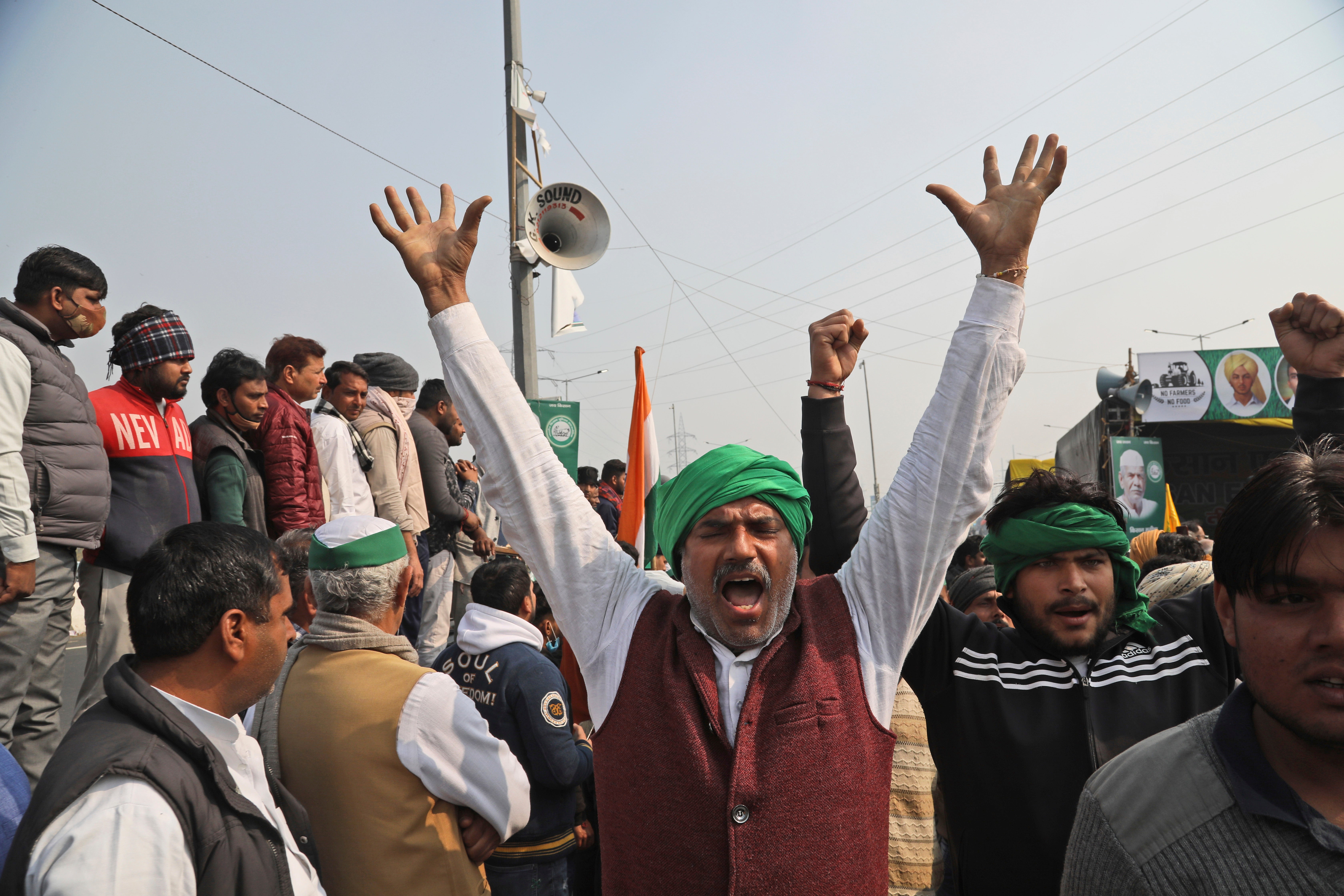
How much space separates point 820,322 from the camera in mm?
2338

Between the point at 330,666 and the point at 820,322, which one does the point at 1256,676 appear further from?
the point at 330,666

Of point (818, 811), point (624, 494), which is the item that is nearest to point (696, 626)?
point (818, 811)

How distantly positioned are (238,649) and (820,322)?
1634 millimetres

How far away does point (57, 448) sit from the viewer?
3652 millimetres

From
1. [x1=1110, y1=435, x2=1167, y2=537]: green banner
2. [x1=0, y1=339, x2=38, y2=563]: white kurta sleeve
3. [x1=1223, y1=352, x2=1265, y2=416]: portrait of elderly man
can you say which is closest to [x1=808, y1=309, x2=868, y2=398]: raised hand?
[x1=0, y1=339, x2=38, y2=563]: white kurta sleeve

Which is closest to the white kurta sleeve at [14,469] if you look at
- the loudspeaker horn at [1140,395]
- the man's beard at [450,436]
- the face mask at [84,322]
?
the face mask at [84,322]

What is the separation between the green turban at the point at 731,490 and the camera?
85.1 inches

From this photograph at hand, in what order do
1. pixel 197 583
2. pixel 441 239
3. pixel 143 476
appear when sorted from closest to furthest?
pixel 197 583
pixel 441 239
pixel 143 476

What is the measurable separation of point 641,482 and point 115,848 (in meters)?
4.68

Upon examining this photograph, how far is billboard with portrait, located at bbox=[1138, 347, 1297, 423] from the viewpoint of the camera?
21.5 m

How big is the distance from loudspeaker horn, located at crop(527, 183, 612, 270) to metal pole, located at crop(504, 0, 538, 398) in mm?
157

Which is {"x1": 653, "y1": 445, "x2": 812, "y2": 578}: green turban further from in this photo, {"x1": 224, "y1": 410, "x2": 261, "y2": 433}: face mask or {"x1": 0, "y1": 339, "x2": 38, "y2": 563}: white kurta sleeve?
{"x1": 224, "y1": 410, "x2": 261, "y2": 433}: face mask

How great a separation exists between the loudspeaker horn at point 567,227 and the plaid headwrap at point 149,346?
16.3 ft

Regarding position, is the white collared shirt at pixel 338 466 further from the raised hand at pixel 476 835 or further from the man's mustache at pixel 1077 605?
the man's mustache at pixel 1077 605
